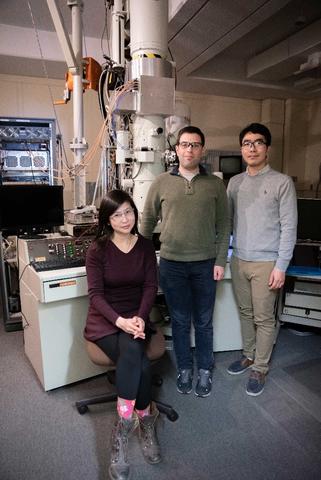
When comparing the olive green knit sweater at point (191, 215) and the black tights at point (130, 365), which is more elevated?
the olive green knit sweater at point (191, 215)

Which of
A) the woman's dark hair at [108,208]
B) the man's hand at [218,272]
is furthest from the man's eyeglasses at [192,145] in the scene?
the man's hand at [218,272]

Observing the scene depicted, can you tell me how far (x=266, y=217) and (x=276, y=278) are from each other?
0.33m

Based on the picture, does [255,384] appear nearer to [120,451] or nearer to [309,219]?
[120,451]

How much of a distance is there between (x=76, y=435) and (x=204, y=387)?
2.35ft

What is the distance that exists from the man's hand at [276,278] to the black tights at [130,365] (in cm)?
78

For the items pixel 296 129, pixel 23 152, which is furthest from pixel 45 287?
pixel 296 129

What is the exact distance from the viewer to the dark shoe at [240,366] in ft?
6.97

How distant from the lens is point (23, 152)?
12.7ft

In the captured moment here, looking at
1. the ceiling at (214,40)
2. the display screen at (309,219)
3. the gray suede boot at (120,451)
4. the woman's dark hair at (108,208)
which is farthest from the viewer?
the ceiling at (214,40)

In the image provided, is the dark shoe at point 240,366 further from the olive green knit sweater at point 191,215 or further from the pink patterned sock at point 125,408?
the pink patterned sock at point 125,408

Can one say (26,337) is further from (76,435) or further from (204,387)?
(204,387)

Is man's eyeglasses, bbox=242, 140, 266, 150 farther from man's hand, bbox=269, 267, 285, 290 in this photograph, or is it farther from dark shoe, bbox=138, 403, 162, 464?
dark shoe, bbox=138, 403, 162, 464

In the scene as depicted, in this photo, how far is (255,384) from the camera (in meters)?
1.94

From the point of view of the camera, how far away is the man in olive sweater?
5.73 feet
